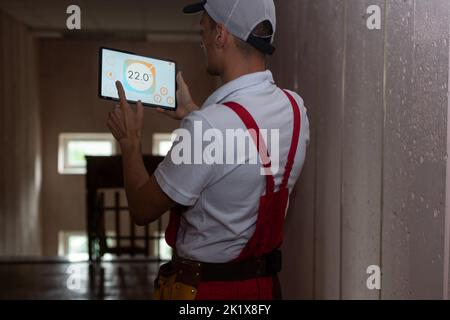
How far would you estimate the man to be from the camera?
1.14m

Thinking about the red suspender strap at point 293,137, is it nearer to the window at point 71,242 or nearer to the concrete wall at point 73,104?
the concrete wall at point 73,104

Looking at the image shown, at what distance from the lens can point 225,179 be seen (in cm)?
116

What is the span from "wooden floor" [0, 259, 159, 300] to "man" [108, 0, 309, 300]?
2.18 m

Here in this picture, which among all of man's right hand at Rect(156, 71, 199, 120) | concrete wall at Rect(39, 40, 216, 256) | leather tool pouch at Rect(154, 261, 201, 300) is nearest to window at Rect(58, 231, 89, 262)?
concrete wall at Rect(39, 40, 216, 256)

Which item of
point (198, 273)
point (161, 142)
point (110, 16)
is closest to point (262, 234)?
point (198, 273)

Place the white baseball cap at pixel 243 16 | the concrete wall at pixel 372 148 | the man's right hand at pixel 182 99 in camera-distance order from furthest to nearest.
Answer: the man's right hand at pixel 182 99 → the white baseball cap at pixel 243 16 → the concrete wall at pixel 372 148

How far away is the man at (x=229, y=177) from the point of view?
3.75ft

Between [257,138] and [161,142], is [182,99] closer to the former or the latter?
[257,138]

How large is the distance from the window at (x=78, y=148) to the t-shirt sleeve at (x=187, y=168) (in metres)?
6.60

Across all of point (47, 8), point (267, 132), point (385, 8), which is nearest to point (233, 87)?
point (267, 132)

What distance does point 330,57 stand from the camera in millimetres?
1696

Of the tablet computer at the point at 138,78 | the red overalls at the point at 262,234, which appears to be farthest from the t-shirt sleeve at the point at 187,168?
the tablet computer at the point at 138,78

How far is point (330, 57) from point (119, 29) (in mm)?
5633

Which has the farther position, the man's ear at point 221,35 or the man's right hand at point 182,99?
the man's right hand at point 182,99
